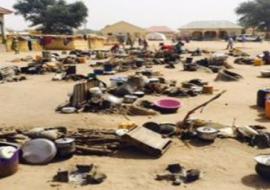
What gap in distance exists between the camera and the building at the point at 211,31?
104688 mm

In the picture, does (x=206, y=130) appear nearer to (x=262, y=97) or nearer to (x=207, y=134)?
(x=207, y=134)

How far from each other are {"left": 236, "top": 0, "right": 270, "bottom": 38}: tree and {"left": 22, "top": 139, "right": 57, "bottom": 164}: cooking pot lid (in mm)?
88550

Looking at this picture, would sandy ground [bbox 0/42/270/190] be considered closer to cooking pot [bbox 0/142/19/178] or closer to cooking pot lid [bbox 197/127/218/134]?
cooking pot [bbox 0/142/19/178]

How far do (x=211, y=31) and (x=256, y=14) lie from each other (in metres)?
13.0

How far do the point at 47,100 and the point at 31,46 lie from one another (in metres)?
35.6

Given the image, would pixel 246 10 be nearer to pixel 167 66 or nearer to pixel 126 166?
pixel 167 66

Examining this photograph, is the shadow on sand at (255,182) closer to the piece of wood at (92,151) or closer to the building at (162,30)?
the piece of wood at (92,151)

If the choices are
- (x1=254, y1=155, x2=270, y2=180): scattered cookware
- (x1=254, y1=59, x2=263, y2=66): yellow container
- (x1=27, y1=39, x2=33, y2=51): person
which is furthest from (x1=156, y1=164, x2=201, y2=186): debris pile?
(x1=27, y1=39, x2=33, y2=51): person

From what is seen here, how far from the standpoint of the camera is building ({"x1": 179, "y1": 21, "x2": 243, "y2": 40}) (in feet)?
343

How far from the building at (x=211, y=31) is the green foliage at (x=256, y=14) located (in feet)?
16.7

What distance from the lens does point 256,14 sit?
9494 cm

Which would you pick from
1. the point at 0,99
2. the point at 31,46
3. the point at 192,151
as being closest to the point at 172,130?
the point at 192,151

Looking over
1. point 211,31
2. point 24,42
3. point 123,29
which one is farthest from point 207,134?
point 211,31

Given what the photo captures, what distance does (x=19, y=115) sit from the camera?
552 inches
